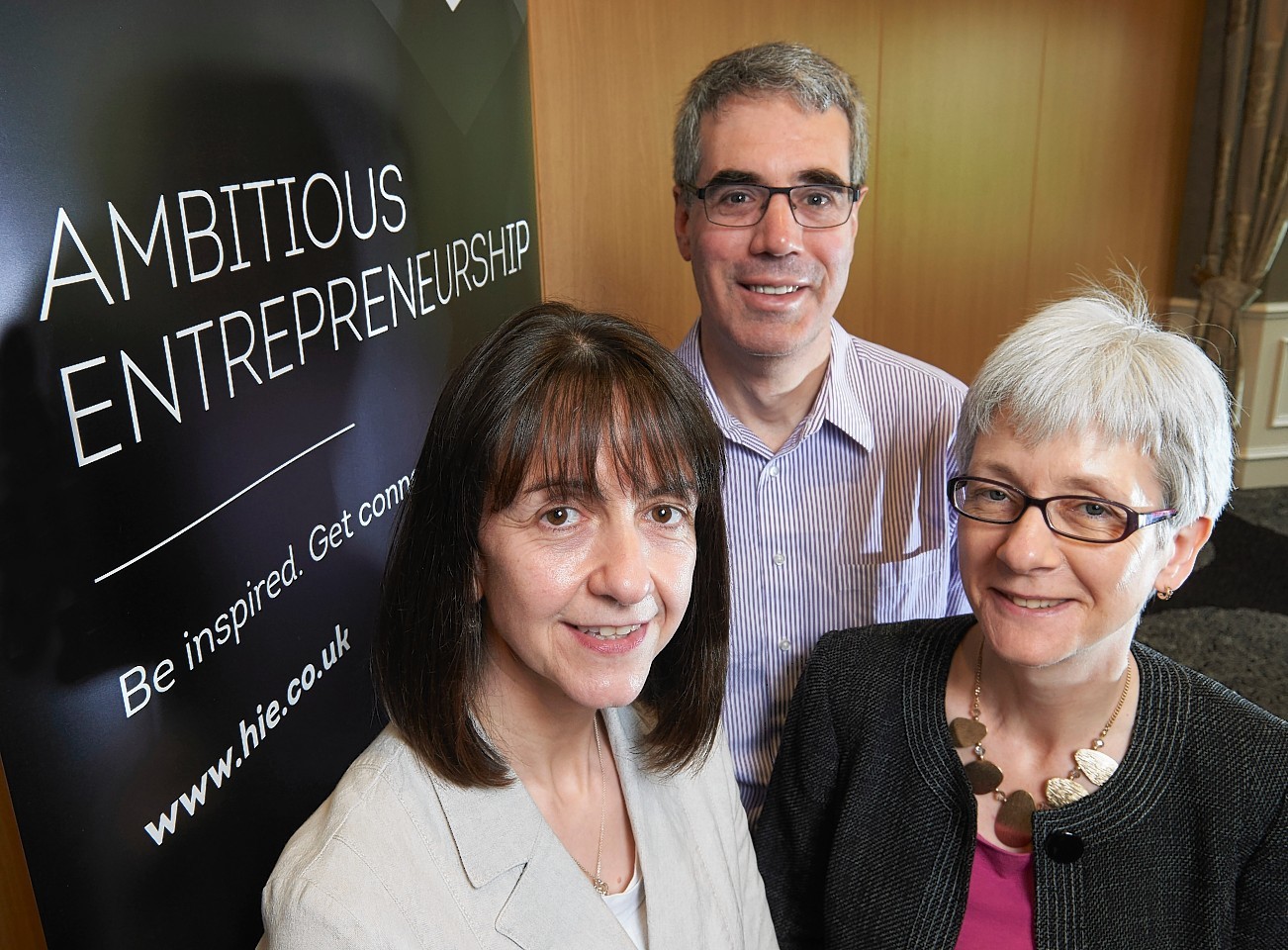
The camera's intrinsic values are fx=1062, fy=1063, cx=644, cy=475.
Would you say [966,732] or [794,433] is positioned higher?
[794,433]

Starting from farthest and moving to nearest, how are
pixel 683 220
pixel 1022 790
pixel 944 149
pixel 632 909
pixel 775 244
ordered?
pixel 944 149 → pixel 683 220 → pixel 775 244 → pixel 1022 790 → pixel 632 909

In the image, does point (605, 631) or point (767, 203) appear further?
point (767, 203)

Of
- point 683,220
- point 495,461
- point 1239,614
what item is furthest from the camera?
point 1239,614

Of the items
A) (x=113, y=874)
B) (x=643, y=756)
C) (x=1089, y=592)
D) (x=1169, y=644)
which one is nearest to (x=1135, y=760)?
(x=1089, y=592)

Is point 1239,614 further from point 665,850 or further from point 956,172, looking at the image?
point 665,850

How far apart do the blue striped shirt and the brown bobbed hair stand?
0.68 metres

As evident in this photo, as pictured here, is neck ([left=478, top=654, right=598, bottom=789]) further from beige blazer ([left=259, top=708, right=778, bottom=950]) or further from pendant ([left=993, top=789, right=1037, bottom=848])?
pendant ([left=993, top=789, right=1037, bottom=848])

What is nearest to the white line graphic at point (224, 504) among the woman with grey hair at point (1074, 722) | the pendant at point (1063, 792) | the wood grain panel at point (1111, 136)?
the woman with grey hair at point (1074, 722)

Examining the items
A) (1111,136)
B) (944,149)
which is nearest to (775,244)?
(944,149)

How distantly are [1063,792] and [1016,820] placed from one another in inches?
3.3

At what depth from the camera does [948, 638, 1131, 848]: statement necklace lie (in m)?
1.60

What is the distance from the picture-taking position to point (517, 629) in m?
1.26

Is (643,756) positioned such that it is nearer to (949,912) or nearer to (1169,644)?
(949,912)

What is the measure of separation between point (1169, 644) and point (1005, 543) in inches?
136
